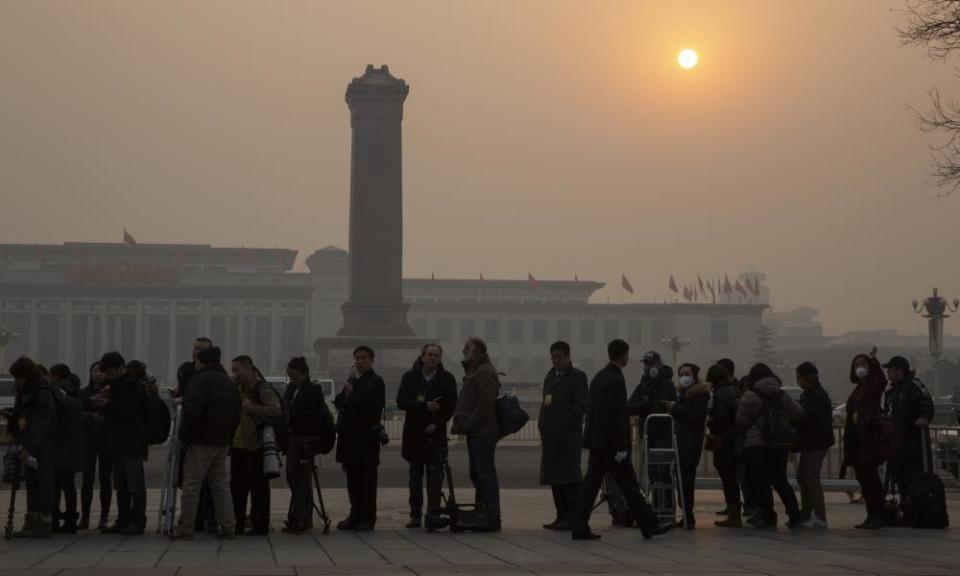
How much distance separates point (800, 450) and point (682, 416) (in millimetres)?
1544

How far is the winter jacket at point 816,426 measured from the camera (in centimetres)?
1658

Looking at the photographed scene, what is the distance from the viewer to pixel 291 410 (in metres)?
15.7

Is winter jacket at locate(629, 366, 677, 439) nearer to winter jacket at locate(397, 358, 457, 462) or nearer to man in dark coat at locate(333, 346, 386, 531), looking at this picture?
→ winter jacket at locate(397, 358, 457, 462)

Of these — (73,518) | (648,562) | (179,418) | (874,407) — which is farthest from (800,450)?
(73,518)

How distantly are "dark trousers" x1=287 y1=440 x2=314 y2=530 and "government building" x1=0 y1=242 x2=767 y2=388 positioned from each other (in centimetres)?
10862

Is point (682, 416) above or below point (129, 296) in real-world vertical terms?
below

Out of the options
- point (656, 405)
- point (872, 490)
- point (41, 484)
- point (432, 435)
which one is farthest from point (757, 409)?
point (41, 484)

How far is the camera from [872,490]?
53.4 feet

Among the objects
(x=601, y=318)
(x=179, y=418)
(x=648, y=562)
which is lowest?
(x=648, y=562)

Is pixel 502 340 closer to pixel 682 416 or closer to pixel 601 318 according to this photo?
pixel 601 318

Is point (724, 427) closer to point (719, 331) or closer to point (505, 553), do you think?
point (505, 553)

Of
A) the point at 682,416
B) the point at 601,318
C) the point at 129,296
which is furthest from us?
the point at 601,318

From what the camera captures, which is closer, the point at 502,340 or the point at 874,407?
the point at 874,407

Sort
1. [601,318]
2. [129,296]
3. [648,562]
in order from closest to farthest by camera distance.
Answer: [648,562]
[129,296]
[601,318]
